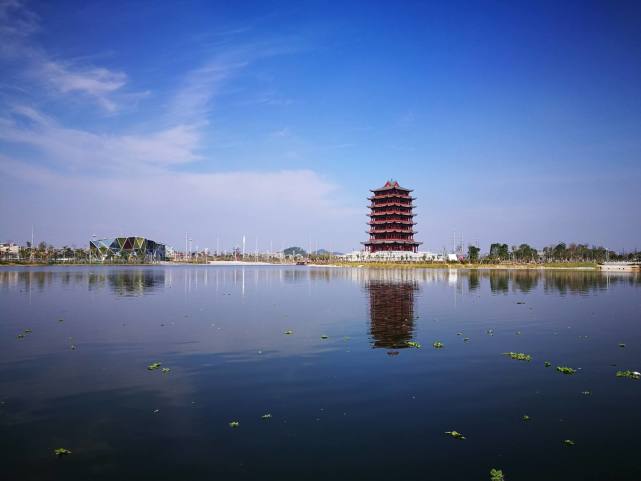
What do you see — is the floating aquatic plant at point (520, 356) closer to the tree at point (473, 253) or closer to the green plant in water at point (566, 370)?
the green plant in water at point (566, 370)

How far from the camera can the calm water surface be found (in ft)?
37.1

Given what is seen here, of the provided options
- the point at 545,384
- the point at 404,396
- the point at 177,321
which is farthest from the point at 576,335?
the point at 177,321

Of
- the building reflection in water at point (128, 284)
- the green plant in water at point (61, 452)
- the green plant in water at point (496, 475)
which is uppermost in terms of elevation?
the building reflection in water at point (128, 284)

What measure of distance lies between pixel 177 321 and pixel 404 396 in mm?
22258

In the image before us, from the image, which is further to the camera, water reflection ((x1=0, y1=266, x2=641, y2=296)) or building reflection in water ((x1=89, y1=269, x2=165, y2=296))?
water reflection ((x1=0, y1=266, x2=641, y2=296))

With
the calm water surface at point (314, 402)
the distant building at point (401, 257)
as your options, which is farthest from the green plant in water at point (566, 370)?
the distant building at point (401, 257)

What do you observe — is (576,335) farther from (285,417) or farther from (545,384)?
(285,417)

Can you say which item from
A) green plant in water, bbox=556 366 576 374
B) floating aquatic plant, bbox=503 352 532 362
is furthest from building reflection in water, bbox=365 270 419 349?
green plant in water, bbox=556 366 576 374

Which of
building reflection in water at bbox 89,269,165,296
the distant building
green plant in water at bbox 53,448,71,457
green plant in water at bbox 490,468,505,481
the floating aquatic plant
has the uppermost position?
the distant building

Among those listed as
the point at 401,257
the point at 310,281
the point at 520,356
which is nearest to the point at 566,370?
the point at 520,356

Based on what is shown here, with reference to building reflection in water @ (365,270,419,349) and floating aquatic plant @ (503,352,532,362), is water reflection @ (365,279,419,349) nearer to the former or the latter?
building reflection in water @ (365,270,419,349)

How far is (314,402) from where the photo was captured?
15773 millimetres

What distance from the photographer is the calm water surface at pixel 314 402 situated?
11305mm

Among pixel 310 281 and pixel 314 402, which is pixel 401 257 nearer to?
pixel 310 281
